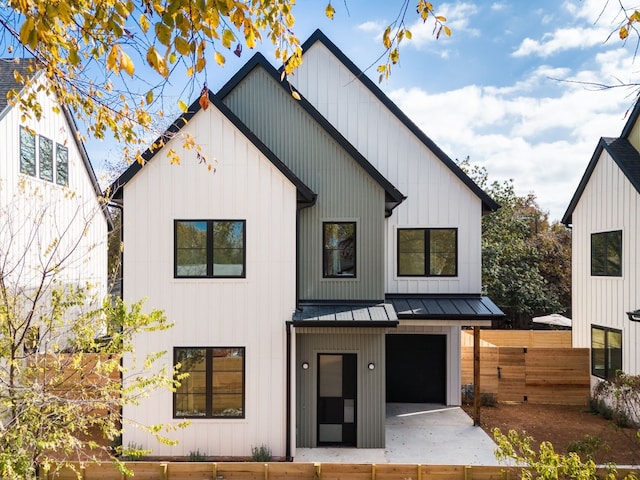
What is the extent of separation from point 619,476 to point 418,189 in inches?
315

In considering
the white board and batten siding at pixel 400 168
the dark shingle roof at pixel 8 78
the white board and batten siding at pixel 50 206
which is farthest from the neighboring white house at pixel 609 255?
the dark shingle roof at pixel 8 78

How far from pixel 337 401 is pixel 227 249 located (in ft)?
13.8

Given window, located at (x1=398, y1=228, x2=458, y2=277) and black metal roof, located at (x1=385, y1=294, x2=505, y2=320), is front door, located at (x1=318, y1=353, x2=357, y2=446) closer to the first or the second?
black metal roof, located at (x1=385, y1=294, x2=505, y2=320)

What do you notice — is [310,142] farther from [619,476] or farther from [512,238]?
[512,238]

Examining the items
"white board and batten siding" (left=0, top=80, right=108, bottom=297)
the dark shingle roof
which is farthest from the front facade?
the dark shingle roof

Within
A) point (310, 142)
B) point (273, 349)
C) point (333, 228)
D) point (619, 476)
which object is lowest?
point (619, 476)

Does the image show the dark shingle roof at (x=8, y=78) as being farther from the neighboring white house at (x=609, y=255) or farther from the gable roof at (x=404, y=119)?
the neighboring white house at (x=609, y=255)

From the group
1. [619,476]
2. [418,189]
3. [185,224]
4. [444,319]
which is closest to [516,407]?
[444,319]

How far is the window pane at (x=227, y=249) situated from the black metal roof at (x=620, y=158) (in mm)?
10149

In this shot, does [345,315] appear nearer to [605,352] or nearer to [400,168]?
[400,168]

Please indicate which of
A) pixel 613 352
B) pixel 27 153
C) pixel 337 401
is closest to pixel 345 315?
pixel 337 401

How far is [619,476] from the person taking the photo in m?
7.12

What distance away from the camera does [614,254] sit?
12.4 metres

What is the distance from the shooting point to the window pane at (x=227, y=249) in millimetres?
9195
